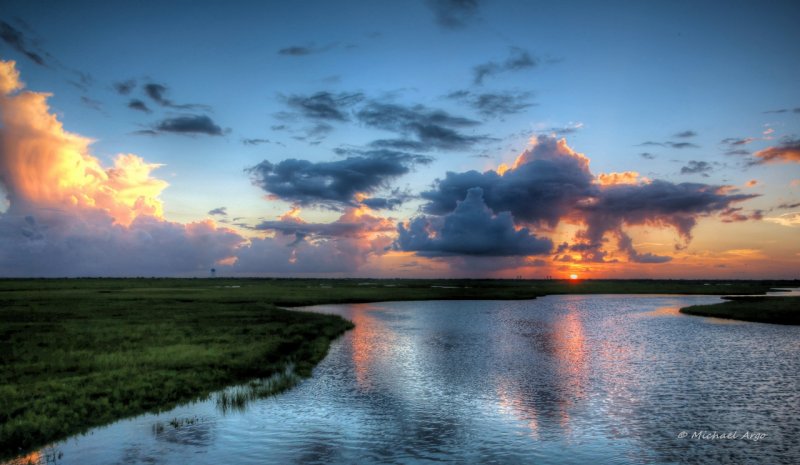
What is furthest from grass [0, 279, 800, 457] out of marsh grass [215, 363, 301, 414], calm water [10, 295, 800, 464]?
calm water [10, 295, 800, 464]

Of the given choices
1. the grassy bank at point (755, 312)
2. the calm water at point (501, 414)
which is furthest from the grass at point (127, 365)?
the grassy bank at point (755, 312)

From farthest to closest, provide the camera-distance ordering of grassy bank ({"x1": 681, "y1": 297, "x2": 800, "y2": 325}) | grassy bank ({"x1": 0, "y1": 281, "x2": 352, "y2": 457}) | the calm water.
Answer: grassy bank ({"x1": 681, "y1": 297, "x2": 800, "y2": 325})
grassy bank ({"x1": 0, "y1": 281, "x2": 352, "y2": 457})
the calm water

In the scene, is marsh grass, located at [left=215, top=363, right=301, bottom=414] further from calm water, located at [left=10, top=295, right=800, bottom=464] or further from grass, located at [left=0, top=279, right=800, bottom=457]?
calm water, located at [left=10, top=295, right=800, bottom=464]

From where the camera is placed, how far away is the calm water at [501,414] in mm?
18922

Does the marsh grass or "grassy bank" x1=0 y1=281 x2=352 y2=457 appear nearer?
"grassy bank" x1=0 y1=281 x2=352 y2=457

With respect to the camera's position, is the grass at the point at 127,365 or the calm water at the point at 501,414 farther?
the grass at the point at 127,365

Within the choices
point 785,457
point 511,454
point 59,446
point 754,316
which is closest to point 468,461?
point 511,454

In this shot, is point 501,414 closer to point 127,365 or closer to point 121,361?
point 127,365

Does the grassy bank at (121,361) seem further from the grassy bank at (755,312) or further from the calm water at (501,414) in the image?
the grassy bank at (755,312)

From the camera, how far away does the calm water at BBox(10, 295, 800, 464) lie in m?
18.9

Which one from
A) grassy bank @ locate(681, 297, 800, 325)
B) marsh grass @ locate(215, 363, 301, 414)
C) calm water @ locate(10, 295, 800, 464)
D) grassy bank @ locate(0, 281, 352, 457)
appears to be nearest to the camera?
calm water @ locate(10, 295, 800, 464)

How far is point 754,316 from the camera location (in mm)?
71250

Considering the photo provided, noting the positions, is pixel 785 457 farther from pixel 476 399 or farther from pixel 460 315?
pixel 460 315

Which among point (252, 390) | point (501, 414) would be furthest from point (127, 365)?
point (501, 414)
